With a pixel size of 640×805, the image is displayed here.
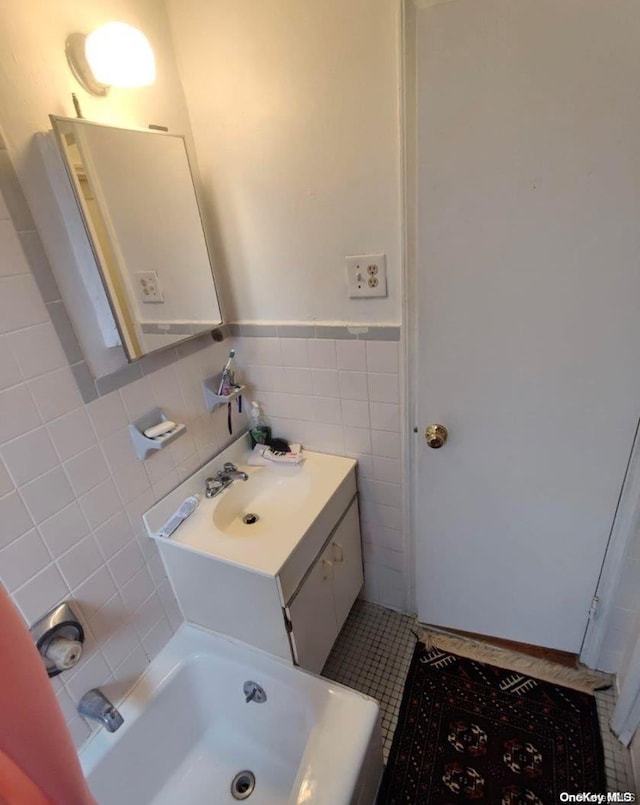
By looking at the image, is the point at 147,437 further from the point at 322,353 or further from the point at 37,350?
the point at 322,353

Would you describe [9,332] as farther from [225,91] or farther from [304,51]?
[304,51]

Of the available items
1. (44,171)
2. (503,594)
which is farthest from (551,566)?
(44,171)

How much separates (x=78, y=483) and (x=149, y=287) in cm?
54

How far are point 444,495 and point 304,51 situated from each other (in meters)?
1.31

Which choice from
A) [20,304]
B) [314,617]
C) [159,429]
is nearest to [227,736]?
[314,617]

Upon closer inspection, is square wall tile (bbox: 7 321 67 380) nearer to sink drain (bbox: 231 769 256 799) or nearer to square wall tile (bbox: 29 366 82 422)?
square wall tile (bbox: 29 366 82 422)

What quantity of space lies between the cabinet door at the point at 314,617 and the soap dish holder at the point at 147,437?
0.57 metres

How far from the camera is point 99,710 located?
0.98 meters

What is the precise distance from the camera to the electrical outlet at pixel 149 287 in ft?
3.50

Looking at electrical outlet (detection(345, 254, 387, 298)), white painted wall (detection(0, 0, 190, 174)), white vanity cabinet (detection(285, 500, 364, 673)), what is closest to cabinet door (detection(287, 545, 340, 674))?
white vanity cabinet (detection(285, 500, 364, 673))

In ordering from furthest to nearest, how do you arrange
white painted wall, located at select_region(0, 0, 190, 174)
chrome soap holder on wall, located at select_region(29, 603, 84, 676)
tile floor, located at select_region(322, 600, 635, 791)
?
tile floor, located at select_region(322, 600, 635, 791) < chrome soap holder on wall, located at select_region(29, 603, 84, 676) < white painted wall, located at select_region(0, 0, 190, 174)

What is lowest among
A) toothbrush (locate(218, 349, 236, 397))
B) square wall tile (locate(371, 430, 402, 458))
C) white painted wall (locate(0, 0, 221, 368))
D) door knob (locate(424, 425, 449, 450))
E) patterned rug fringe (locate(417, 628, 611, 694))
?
patterned rug fringe (locate(417, 628, 611, 694))

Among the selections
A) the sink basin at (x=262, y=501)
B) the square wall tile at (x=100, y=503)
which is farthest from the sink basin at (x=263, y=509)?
the square wall tile at (x=100, y=503)

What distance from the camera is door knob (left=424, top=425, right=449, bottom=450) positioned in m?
1.21
